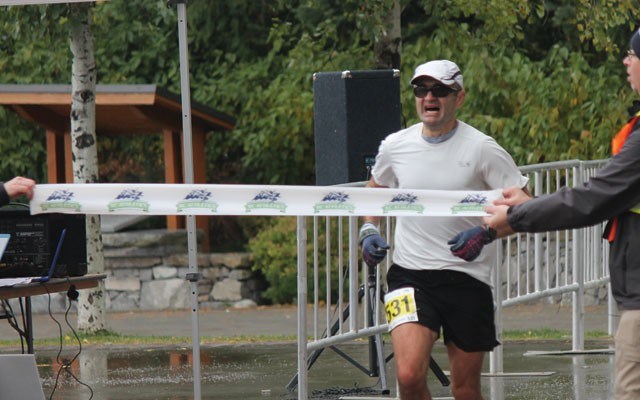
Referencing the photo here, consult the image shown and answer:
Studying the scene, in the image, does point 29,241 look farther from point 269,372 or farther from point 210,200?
point 269,372

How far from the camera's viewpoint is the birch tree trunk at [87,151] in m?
14.8

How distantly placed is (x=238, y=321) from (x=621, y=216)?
38.4 ft

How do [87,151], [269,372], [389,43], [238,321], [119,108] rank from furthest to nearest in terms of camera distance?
1. [119,108]
2. [238,321]
3. [389,43]
4. [87,151]
5. [269,372]

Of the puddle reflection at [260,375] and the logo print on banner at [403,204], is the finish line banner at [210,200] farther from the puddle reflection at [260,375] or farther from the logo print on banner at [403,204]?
the puddle reflection at [260,375]

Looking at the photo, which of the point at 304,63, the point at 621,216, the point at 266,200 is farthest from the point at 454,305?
the point at 304,63

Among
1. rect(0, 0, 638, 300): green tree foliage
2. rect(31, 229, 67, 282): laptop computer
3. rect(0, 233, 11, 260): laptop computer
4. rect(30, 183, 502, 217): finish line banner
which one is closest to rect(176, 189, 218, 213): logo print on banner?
rect(30, 183, 502, 217): finish line banner

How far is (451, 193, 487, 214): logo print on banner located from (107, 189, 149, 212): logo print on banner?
150cm

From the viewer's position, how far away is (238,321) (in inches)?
660

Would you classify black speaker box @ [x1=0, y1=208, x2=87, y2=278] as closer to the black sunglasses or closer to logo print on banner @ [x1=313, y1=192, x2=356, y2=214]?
logo print on banner @ [x1=313, y1=192, x2=356, y2=214]

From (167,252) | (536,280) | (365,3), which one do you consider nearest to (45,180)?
(167,252)

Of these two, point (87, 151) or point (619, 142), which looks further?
point (87, 151)

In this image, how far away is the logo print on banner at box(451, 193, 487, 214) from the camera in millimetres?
6656

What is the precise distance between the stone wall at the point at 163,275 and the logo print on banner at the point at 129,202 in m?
12.0

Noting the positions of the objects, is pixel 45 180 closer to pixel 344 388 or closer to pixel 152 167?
pixel 152 167
